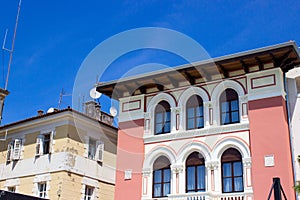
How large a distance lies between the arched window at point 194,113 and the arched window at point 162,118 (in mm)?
886

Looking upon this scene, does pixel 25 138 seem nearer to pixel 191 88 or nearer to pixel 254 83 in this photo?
pixel 191 88

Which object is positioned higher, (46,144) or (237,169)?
(46,144)

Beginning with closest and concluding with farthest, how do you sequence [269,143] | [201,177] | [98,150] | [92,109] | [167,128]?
[269,143]
[201,177]
[167,128]
[98,150]
[92,109]

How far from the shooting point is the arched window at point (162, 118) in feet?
63.1

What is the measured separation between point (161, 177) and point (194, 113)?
9.83 feet

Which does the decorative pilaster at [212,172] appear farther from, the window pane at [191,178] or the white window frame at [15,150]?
the white window frame at [15,150]

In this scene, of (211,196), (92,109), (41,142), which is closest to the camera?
(211,196)

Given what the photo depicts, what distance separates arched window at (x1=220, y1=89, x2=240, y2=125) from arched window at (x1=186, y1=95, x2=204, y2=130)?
3.01ft

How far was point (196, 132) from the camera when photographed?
18141 mm

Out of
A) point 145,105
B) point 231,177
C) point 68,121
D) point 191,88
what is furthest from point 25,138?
point 231,177

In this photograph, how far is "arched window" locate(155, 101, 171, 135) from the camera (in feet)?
63.1

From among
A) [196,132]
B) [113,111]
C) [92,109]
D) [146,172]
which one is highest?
[92,109]

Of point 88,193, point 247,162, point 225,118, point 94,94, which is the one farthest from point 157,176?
point 94,94

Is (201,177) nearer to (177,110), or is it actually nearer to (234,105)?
(177,110)
